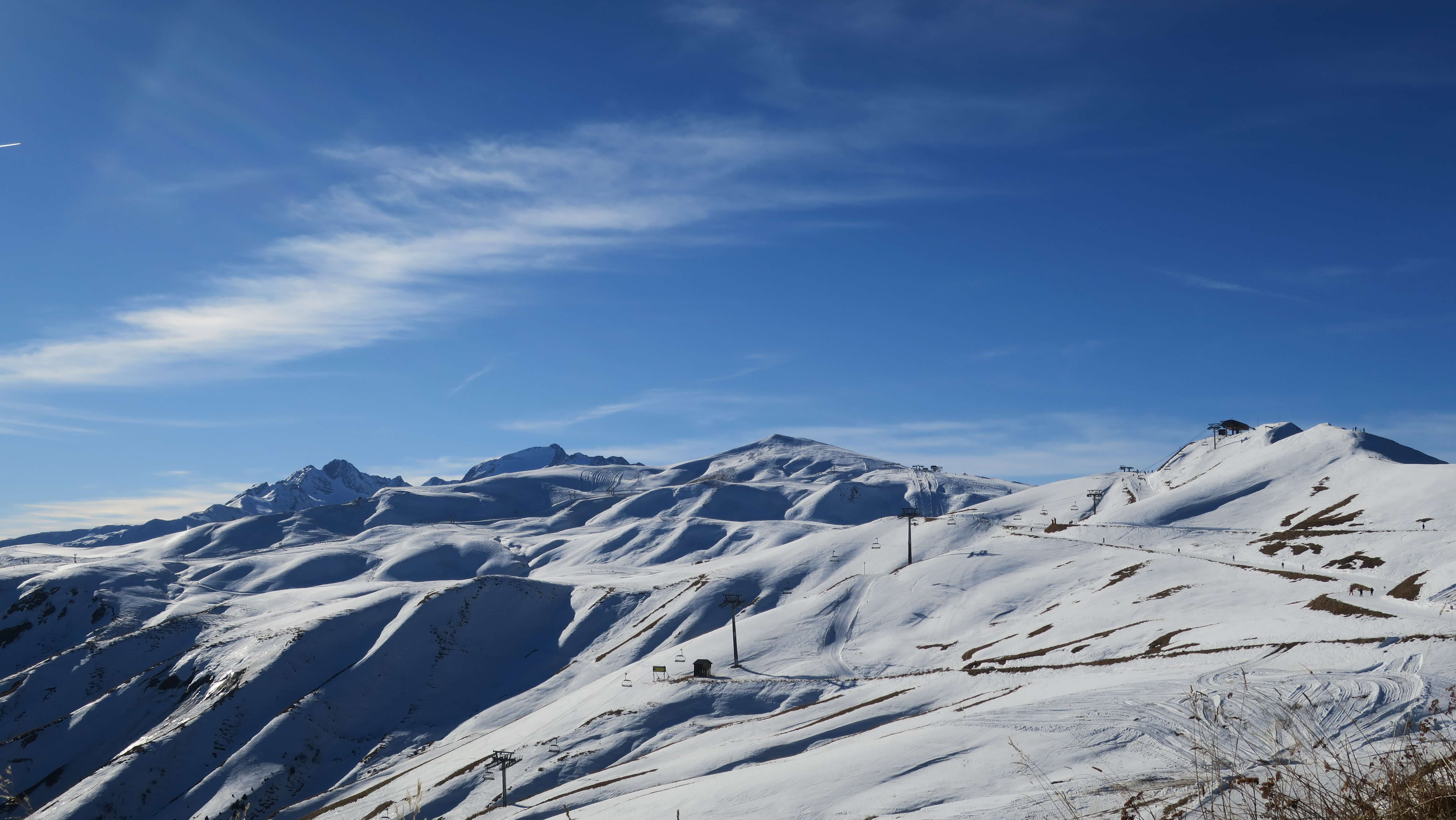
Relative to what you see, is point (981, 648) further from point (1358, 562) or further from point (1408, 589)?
point (1358, 562)

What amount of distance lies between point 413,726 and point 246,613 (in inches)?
2808

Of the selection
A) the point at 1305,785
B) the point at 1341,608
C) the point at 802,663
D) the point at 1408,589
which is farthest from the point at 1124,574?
the point at 1305,785

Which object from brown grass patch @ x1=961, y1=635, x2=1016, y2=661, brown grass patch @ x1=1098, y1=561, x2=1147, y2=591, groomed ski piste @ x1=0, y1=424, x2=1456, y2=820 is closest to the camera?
groomed ski piste @ x1=0, y1=424, x2=1456, y2=820

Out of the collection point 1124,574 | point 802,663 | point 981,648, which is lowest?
point 802,663

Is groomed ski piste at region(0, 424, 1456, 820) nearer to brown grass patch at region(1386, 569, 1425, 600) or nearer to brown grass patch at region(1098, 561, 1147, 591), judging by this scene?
brown grass patch at region(1386, 569, 1425, 600)

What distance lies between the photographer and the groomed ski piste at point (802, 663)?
26781 mm

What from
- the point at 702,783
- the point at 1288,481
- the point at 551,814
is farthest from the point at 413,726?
the point at 1288,481

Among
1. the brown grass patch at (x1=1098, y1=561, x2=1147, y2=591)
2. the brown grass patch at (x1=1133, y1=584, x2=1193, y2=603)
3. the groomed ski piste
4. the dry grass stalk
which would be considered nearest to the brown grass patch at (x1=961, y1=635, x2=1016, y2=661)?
the groomed ski piste

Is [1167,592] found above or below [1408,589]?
below

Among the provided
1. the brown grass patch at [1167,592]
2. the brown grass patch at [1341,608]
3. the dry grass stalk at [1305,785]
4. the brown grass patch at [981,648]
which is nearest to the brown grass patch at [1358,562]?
the brown grass patch at [1167,592]

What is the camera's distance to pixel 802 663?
241 ft

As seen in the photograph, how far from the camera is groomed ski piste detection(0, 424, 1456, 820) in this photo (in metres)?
26.8

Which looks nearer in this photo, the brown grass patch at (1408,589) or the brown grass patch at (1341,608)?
the brown grass patch at (1341,608)

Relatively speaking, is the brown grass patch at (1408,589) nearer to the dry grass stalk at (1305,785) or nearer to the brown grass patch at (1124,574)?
the brown grass patch at (1124,574)
